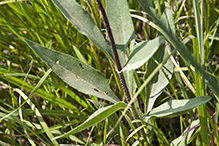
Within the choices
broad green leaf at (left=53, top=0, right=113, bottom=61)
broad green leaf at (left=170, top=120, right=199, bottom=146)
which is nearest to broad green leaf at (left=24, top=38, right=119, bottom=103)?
broad green leaf at (left=53, top=0, right=113, bottom=61)

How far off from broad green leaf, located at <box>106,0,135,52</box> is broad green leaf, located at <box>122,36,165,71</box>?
18cm

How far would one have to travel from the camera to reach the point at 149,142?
0.97 m

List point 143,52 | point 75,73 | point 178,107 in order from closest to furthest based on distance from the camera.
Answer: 1. point 143,52
2. point 178,107
3. point 75,73

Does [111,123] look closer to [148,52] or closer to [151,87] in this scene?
[151,87]

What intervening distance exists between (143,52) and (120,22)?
0.90ft

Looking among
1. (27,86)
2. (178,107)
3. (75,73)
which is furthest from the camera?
(27,86)

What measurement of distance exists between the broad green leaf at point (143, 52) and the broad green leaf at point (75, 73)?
0.78 ft

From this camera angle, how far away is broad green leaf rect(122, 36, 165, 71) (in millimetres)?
546

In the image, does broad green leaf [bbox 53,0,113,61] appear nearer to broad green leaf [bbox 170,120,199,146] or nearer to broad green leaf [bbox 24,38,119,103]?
broad green leaf [bbox 24,38,119,103]

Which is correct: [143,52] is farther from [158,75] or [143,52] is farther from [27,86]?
[27,86]

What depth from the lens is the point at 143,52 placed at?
591 mm

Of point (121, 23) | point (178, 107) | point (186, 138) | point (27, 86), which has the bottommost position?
point (186, 138)

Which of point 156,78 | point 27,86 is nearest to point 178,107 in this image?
point 156,78

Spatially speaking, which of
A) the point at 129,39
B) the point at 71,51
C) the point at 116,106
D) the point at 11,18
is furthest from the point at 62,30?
the point at 116,106
